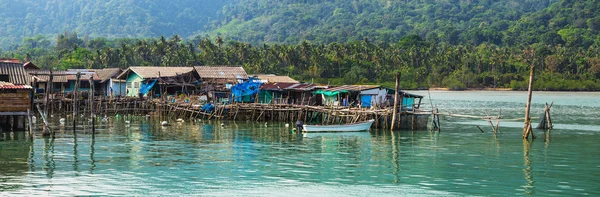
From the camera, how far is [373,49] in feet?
393

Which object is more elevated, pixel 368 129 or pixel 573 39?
pixel 573 39

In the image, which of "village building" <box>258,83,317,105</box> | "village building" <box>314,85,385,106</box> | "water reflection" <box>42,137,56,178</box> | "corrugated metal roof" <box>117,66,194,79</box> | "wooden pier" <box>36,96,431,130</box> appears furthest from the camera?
"corrugated metal roof" <box>117,66,194,79</box>

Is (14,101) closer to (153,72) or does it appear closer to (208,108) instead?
(208,108)

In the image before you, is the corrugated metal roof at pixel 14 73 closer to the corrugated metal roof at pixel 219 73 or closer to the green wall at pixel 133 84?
the corrugated metal roof at pixel 219 73

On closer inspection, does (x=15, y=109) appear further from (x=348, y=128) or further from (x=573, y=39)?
(x=573, y=39)

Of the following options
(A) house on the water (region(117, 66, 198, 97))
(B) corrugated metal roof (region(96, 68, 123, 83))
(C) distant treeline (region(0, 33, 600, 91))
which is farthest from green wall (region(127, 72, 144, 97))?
(C) distant treeline (region(0, 33, 600, 91))

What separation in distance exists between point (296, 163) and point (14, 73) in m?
17.4

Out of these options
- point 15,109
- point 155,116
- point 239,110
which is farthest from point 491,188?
point 155,116

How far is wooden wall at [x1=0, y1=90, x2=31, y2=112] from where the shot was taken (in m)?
35.2

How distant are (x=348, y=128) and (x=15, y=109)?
1692 cm

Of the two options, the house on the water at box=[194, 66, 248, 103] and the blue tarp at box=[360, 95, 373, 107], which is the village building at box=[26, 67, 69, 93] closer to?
the house on the water at box=[194, 66, 248, 103]

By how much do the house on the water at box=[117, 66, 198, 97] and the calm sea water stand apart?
48.4 ft

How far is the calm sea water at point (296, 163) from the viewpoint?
24.0 m

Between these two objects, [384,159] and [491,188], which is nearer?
[491,188]
